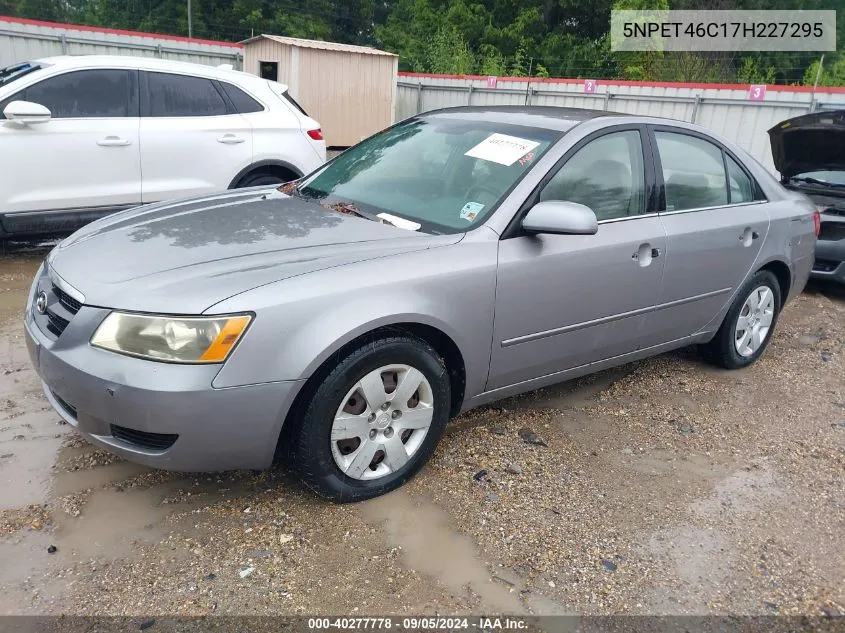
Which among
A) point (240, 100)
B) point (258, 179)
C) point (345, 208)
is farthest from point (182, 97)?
point (345, 208)

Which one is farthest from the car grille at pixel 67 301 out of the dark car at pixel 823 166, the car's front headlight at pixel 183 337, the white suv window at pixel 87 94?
the dark car at pixel 823 166

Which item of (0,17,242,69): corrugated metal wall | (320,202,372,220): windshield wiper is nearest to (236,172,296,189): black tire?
(320,202,372,220): windshield wiper

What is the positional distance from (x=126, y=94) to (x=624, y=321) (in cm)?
452

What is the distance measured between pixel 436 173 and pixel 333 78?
1117 centimetres

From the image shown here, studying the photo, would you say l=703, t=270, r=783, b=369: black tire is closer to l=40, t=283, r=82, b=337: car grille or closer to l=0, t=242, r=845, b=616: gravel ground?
l=0, t=242, r=845, b=616: gravel ground

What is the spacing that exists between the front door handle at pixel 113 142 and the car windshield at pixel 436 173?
2.57 m

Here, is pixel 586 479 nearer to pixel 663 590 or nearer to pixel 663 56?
pixel 663 590

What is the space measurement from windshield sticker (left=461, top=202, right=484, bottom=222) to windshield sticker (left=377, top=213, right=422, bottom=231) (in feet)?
0.68

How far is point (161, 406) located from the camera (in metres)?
2.31

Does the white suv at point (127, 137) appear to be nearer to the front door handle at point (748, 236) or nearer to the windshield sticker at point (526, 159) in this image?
the windshield sticker at point (526, 159)

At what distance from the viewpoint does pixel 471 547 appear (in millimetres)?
2619

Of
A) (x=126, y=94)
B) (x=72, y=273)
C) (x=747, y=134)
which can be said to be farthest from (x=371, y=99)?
(x=72, y=273)

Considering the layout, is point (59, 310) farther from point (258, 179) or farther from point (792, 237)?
point (792, 237)

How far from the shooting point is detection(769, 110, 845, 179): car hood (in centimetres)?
598
